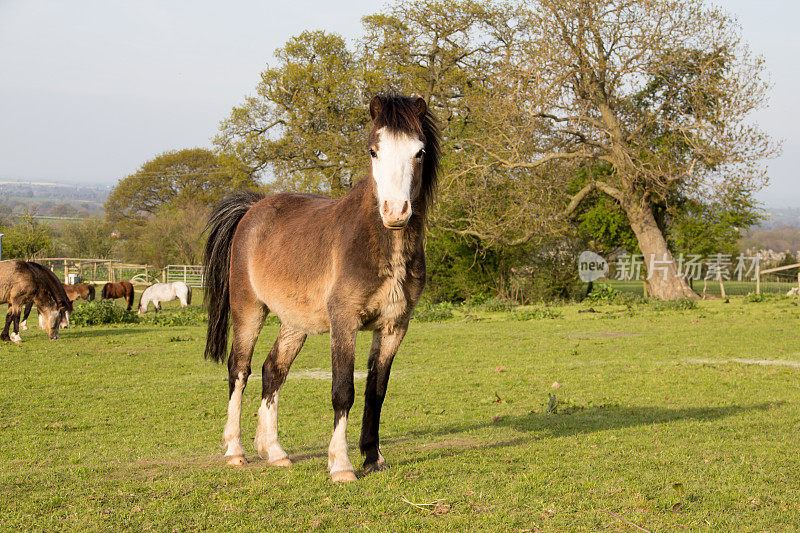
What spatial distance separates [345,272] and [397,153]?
0.96 metres

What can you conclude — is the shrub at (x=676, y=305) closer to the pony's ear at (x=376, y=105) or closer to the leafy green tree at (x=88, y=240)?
the pony's ear at (x=376, y=105)

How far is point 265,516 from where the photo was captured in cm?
396

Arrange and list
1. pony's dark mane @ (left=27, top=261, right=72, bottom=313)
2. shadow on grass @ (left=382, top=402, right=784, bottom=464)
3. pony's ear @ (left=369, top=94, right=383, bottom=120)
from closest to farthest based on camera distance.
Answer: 1. pony's ear @ (left=369, top=94, right=383, bottom=120)
2. shadow on grass @ (left=382, top=402, right=784, bottom=464)
3. pony's dark mane @ (left=27, top=261, right=72, bottom=313)

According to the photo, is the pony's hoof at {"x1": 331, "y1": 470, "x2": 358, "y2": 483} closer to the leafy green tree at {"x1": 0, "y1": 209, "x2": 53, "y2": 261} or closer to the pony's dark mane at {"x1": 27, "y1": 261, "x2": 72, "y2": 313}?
the pony's dark mane at {"x1": 27, "y1": 261, "x2": 72, "y2": 313}

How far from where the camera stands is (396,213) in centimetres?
423

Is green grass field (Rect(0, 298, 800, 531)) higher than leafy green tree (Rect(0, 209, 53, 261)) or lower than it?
lower

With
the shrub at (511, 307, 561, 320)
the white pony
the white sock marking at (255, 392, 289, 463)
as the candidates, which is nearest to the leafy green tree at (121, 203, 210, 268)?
Result: the white pony

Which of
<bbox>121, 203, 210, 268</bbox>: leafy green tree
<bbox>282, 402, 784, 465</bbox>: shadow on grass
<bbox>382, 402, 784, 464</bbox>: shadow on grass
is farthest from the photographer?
<bbox>121, 203, 210, 268</bbox>: leafy green tree

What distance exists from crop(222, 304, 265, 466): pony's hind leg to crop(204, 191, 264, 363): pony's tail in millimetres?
595

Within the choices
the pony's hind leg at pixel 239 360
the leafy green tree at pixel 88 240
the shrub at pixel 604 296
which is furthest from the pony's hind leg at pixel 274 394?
the leafy green tree at pixel 88 240

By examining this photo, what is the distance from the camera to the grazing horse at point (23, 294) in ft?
51.2

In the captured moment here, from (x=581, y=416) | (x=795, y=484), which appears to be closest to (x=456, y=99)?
(x=581, y=416)

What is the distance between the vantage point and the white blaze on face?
14.0 feet

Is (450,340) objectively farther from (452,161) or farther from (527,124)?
(452,161)
